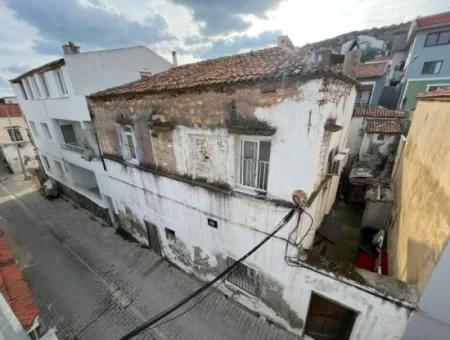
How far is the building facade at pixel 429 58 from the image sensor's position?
23484mm

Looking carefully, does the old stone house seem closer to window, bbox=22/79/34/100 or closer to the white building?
the white building

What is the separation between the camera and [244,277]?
24.8 feet

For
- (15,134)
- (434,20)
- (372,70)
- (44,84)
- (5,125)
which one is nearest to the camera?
(44,84)

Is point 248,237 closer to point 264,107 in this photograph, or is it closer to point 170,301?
point 264,107

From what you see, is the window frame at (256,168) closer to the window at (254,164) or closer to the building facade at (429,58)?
the window at (254,164)

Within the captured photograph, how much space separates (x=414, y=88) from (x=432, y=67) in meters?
2.78

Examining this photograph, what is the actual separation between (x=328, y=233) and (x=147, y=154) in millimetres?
8834

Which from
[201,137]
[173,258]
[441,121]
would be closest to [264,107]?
[201,137]

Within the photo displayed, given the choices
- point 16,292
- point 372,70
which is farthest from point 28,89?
point 372,70

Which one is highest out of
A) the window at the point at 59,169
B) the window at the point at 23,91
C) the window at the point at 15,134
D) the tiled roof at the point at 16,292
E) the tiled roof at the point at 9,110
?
the window at the point at 23,91

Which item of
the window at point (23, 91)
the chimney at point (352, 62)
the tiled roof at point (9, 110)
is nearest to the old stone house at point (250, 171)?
the chimney at point (352, 62)

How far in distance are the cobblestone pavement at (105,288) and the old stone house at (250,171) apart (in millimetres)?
894

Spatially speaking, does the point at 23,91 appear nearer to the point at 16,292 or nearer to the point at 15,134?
the point at 15,134

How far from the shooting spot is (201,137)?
21.2 ft
